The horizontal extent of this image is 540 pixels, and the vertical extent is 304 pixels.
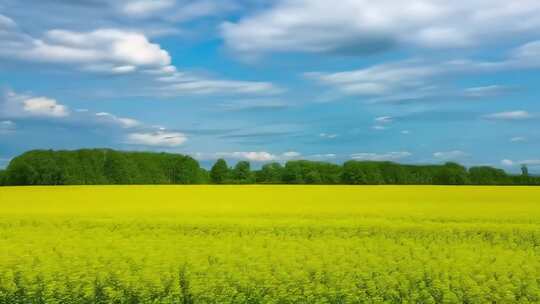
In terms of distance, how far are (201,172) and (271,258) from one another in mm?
43522

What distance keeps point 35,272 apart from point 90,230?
597 centimetres

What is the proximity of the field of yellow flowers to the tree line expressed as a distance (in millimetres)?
25780

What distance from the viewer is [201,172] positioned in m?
54.4

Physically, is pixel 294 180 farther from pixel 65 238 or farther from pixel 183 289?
pixel 183 289

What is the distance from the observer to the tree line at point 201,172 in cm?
4531

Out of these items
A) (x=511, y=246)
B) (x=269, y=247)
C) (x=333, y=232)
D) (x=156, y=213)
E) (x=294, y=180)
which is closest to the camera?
(x=269, y=247)

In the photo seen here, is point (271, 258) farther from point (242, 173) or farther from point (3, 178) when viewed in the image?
point (3, 178)

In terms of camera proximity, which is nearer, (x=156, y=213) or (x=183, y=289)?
(x=183, y=289)

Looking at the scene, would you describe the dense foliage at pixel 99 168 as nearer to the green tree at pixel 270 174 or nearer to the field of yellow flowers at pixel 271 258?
the green tree at pixel 270 174

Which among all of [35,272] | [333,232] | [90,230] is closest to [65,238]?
[90,230]

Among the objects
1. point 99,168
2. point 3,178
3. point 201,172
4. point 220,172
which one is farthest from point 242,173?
point 3,178

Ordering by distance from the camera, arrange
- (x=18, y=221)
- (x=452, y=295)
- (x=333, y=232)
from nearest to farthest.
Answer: (x=452, y=295)
(x=333, y=232)
(x=18, y=221)

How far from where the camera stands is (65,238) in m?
14.8

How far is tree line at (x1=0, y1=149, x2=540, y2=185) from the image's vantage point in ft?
149
